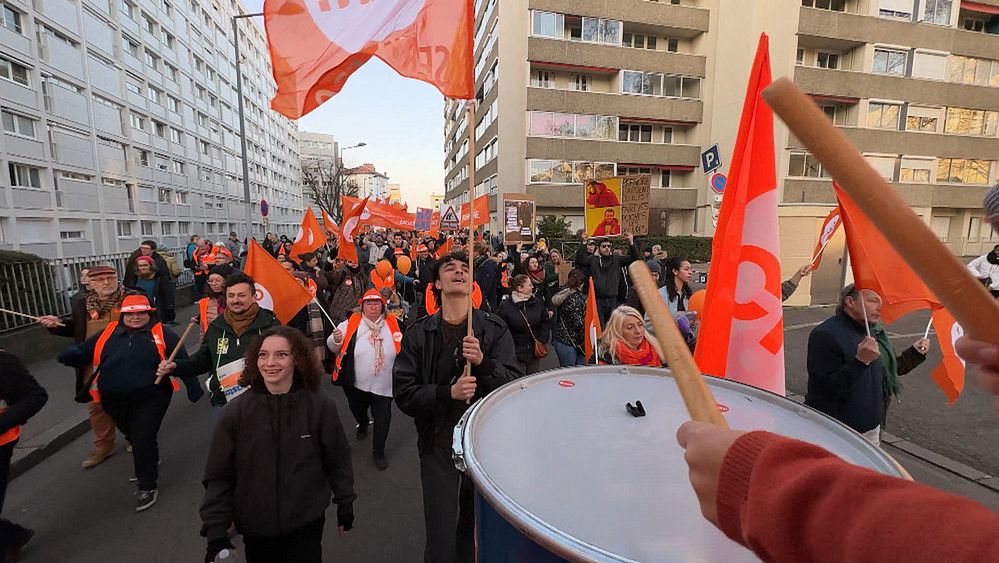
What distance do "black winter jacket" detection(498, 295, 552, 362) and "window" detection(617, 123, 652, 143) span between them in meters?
24.9

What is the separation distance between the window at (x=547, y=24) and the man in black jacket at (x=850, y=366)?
26696 mm

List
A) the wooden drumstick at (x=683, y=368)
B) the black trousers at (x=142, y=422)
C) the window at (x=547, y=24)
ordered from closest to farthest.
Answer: the wooden drumstick at (x=683, y=368), the black trousers at (x=142, y=422), the window at (x=547, y=24)

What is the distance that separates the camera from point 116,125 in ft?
85.4

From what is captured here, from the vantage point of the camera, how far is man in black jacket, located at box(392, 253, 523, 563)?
8.88 feet

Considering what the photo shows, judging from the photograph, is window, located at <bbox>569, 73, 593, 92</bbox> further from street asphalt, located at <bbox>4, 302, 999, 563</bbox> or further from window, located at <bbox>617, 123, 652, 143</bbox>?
street asphalt, located at <bbox>4, 302, 999, 563</bbox>

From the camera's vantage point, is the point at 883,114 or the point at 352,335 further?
the point at 883,114

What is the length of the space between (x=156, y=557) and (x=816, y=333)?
4804 millimetres

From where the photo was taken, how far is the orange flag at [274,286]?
4754 millimetres

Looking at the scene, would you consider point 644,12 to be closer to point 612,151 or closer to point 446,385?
point 612,151

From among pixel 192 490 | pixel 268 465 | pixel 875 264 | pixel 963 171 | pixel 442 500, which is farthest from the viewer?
pixel 963 171

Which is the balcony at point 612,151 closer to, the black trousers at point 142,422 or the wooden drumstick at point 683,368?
the black trousers at point 142,422

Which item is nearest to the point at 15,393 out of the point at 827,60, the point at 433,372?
the point at 433,372

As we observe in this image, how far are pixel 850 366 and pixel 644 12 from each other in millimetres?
29396

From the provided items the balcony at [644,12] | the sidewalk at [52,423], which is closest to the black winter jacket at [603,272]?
the sidewalk at [52,423]
